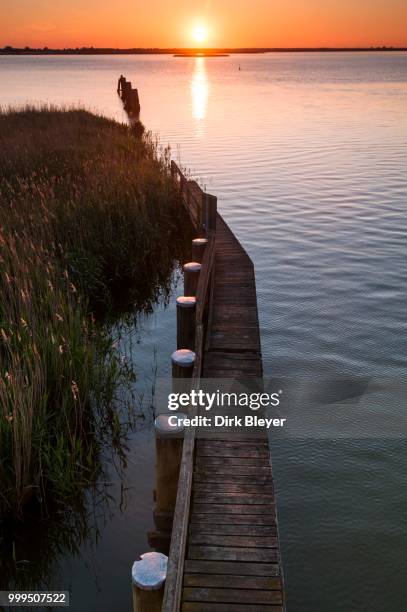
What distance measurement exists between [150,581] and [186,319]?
418 cm

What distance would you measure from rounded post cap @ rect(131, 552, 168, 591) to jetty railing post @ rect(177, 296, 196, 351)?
13.3ft

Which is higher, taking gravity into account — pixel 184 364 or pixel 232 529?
pixel 184 364

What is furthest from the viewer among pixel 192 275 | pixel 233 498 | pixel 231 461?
pixel 192 275

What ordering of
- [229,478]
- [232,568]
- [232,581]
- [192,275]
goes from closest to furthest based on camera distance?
[232,581], [232,568], [229,478], [192,275]

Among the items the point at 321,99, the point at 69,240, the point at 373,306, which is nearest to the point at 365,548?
the point at 373,306

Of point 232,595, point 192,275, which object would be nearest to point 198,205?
point 192,275

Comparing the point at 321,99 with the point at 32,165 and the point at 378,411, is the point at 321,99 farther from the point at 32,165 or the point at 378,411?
the point at 378,411

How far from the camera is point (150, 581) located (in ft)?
10.4

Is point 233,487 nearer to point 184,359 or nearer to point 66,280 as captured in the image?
point 184,359

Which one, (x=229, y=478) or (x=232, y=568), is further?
(x=229, y=478)

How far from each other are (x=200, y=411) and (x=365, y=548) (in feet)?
6.85

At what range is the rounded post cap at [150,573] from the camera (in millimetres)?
3176

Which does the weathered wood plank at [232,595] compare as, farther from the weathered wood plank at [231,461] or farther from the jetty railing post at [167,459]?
the weathered wood plank at [231,461]

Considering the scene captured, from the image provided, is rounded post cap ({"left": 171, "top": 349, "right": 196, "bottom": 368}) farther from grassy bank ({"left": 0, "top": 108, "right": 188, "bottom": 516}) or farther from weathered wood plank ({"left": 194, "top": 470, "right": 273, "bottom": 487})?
weathered wood plank ({"left": 194, "top": 470, "right": 273, "bottom": 487})
